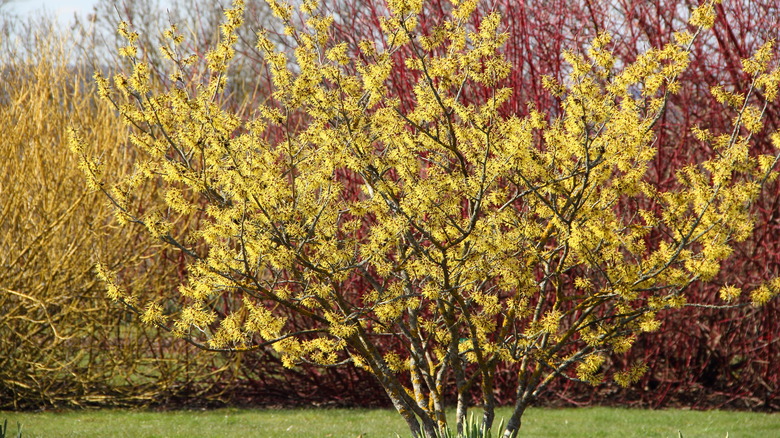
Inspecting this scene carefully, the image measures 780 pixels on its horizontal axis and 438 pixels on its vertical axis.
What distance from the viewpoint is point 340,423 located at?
816 cm

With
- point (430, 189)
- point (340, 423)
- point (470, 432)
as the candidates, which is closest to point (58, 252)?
point (340, 423)

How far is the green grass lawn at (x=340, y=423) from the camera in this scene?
Answer: 7.34m

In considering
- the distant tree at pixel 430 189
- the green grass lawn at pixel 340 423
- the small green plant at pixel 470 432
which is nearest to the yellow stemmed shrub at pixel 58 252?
the green grass lawn at pixel 340 423

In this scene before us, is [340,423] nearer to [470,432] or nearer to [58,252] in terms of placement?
[58,252]

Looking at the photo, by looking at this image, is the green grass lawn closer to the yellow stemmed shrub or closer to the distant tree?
the yellow stemmed shrub

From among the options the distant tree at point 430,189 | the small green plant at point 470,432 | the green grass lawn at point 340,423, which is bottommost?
the green grass lawn at point 340,423

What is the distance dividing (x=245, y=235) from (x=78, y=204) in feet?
15.6

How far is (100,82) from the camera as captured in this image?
3854mm

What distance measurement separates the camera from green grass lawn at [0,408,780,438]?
7.34 m

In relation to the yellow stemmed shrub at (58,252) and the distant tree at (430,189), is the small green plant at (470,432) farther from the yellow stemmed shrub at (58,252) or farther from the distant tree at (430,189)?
the yellow stemmed shrub at (58,252)

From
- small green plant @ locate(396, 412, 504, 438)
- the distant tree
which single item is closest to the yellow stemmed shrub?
the distant tree

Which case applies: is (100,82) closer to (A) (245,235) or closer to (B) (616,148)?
(A) (245,235)

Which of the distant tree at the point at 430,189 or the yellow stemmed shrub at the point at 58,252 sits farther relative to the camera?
the yellow stemmed shrub at the point at 58,252

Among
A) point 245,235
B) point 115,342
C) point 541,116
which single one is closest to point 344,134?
point 245,235
